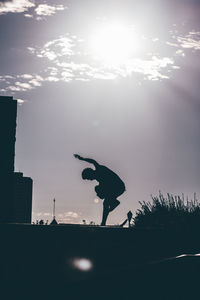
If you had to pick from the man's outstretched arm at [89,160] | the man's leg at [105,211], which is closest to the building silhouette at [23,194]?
the man's leg at [105,211]

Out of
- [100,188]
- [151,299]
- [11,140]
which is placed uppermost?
[11,140]

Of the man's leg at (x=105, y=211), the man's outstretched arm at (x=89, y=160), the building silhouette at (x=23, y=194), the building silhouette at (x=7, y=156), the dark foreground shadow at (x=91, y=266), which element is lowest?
the dark foreground shadow at (x=91, y=266)

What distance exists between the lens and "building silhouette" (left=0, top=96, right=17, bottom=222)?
53.8ft

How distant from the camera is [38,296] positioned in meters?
2.88

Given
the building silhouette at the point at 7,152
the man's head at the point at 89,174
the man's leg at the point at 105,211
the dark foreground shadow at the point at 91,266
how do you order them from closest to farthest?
the dark foreground shadow at the point at 91,266 < the man's head at the point at 89,174 < the man's leg at the point at 105,211 < the building silhouette at the point at 7,152

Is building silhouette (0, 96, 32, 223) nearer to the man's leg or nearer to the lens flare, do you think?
the man's leg

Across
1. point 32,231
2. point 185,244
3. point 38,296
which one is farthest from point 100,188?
point 38,296

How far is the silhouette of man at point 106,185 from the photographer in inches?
398

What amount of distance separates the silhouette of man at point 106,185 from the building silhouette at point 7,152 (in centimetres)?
681

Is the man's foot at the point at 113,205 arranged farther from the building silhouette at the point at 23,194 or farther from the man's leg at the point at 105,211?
the building silhouette at the point at 23,194

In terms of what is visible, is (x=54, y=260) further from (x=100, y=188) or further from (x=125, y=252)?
(x=100, y=188)

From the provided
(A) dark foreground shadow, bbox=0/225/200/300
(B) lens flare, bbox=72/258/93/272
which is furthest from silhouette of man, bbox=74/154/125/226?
(B) lens flare, bbox=72/258/93/272

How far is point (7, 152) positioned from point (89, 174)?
7793mm

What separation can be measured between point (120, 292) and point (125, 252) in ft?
14.2
